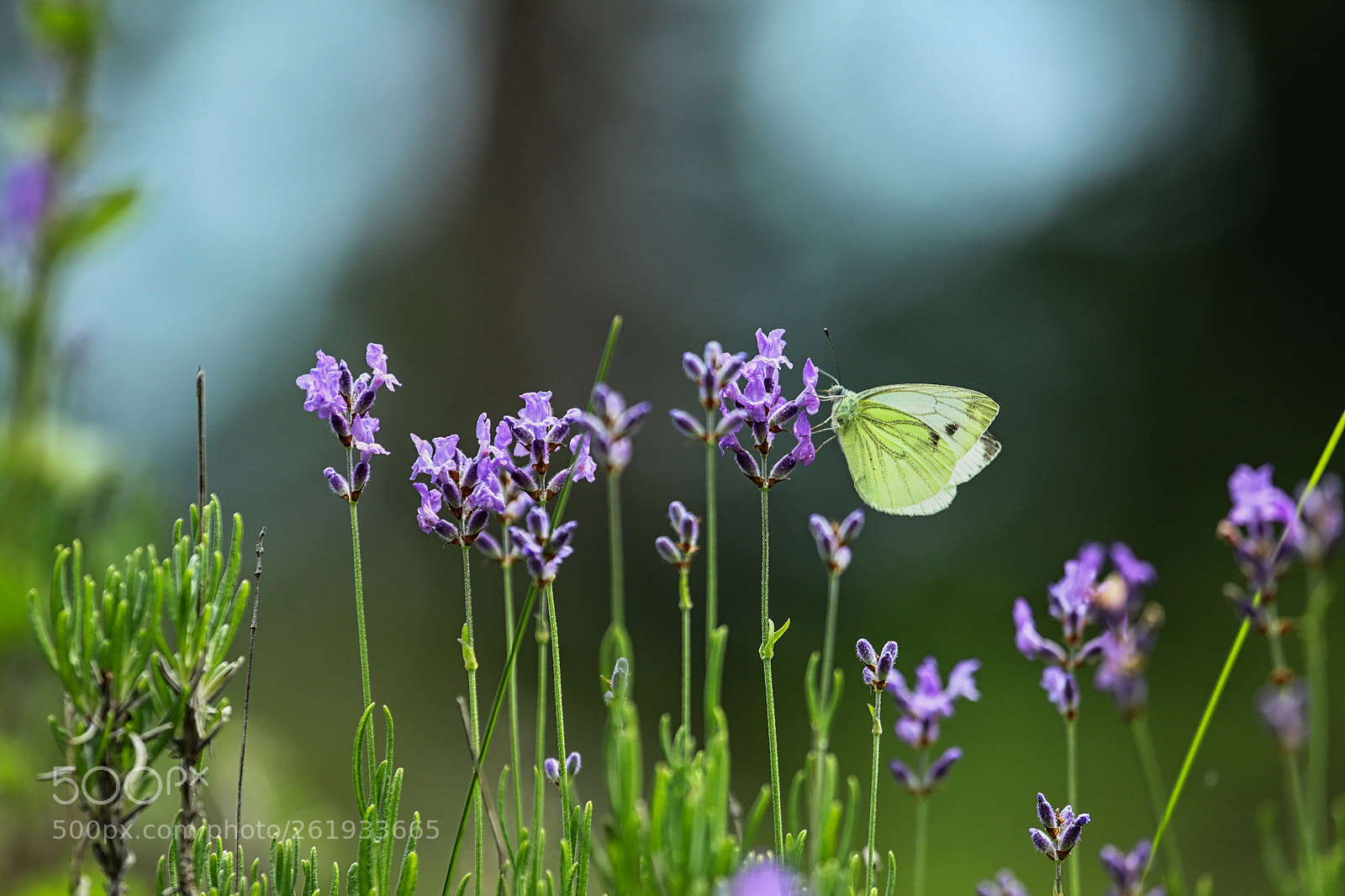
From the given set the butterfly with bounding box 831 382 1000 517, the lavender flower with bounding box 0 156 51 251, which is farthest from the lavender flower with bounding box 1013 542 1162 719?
the lavender flower with bounding box 0 156 51 251

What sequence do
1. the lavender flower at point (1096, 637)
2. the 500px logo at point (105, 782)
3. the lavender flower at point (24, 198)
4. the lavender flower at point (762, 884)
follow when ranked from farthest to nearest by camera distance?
the lavender flower at point (24, 198) → the lavender flower at point (1096, 637) → the 500px logo at point (105, 782) → the lavender flower at point (762, 884)

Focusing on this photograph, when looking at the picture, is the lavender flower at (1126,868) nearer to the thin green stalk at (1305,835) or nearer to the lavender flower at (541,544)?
the thin green stalk at (1305,835)

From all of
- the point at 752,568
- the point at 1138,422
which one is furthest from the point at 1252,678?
the point at 752,568

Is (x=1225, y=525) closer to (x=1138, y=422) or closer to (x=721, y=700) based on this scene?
(x=721, y=700)

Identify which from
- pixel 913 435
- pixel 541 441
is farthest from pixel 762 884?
pixel 913 435

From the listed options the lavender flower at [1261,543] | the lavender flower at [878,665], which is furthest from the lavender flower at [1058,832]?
the lavender flower at [1261,543]

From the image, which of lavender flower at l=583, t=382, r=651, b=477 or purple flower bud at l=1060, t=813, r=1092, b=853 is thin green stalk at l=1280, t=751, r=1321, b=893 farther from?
lavender flower at l=583, t=382, r=651, b=477

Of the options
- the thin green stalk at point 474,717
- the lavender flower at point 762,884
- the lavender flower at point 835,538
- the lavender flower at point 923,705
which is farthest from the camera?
the lavender flower at point 923,705
